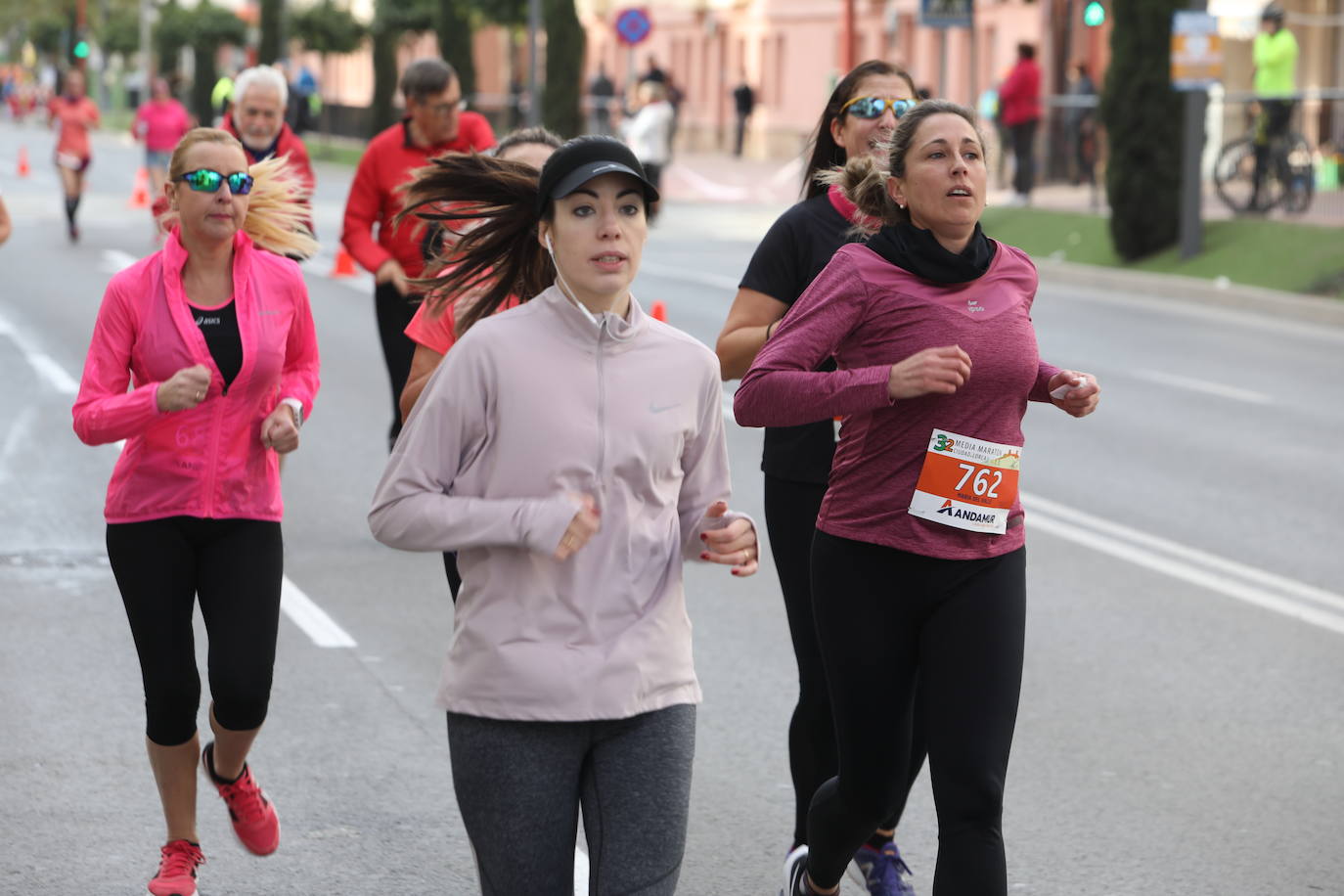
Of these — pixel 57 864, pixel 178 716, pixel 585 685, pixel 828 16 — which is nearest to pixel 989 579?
pixel 585 685

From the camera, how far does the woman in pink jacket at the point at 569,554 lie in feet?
12.1

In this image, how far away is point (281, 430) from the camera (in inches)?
204

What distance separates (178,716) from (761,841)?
1.59m

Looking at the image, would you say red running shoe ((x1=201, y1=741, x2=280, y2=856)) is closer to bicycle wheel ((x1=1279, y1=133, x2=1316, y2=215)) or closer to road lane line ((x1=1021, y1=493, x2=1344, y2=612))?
road lane line ((x1=1021, y1=493, x2=1344, y2=612))

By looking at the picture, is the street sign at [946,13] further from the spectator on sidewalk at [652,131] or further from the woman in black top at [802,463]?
the woman in black top at [802,463]

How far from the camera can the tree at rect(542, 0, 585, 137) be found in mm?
38531

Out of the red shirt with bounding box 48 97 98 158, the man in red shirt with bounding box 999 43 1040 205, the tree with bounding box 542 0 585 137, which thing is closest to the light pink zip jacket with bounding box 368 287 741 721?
the red shirt with bounding box 48 97 98 158

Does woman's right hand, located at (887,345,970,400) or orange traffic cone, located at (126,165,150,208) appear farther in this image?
orange traffic cone, located at (126,165,150,208)

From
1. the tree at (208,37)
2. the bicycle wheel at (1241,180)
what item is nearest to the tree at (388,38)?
the tree at (208,37)

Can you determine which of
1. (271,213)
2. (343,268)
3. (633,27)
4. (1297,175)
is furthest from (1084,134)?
(271,213)

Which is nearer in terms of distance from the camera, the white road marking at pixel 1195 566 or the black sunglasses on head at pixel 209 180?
the black sunglasses on head at pixel 209 180

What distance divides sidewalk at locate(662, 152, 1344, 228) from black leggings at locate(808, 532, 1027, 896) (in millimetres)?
9536

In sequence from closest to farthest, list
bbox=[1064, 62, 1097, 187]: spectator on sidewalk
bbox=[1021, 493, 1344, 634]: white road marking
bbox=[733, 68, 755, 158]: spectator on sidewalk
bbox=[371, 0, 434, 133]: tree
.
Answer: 1. bbox=[1021, 493, 1344, 634]: white road marking
2. bbox=[1064, 62, 1097, 187]: spectator on sidewalk
3. bbox=[371, 0, 434, 133]: tree
4. bbox=[733, 68, 755, 158]: spectator on sidewalk

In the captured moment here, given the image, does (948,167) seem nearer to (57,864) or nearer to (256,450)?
(256,450)
